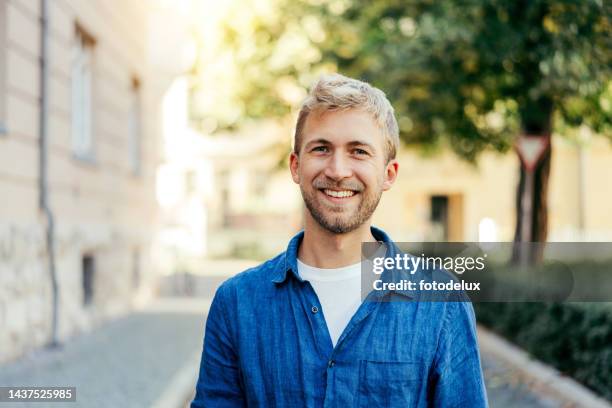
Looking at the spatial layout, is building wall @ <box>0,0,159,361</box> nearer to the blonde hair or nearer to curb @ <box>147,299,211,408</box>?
curb @ <box>147,299,211,408</box>

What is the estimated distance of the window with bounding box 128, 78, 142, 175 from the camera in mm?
16484

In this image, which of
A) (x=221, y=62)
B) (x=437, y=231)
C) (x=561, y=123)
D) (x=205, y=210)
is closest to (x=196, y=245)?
(x=205, y=210)

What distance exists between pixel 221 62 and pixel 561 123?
8.45m

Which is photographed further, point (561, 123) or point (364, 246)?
point (561, 123)

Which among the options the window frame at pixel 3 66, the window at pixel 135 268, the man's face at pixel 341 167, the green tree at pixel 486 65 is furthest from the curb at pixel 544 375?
the window at pixel 135 268

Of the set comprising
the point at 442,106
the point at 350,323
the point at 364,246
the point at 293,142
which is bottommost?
the point at 350,323

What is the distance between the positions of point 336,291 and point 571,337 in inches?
258

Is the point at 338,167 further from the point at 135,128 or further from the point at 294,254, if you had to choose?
the point at 135,128

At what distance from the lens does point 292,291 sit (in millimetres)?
2574

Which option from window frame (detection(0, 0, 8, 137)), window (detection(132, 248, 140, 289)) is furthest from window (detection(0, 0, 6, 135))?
window (detection(132, 248, 140, 289))

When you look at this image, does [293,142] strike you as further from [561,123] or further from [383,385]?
[561,123]

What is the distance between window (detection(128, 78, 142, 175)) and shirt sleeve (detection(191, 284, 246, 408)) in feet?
46.1

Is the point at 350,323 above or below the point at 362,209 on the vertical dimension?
below

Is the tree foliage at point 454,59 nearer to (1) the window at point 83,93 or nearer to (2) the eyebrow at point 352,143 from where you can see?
(1) the window at point 83,93
